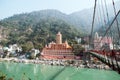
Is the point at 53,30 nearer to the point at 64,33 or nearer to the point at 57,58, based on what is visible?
the point at 64,33

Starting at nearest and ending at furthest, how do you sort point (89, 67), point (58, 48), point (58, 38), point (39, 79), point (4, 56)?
point (39, 79) → point (89, 67) → point (58, 48) → point (58, 38) → point (4, 56)

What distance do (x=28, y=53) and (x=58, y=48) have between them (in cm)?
1100

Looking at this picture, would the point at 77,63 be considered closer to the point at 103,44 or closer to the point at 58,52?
the point at 58,52

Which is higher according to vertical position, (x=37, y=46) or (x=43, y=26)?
(x=43, y=26)

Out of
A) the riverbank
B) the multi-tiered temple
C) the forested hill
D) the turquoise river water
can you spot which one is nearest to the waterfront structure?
the riverbank

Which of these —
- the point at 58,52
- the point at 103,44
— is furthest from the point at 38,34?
the point at 103,44

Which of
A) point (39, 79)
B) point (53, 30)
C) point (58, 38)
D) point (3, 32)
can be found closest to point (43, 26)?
point (53, 30)

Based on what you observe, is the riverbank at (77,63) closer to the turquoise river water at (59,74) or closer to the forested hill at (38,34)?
the turquoise river water at (59,74)

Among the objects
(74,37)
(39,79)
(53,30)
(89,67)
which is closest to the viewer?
(39,79)

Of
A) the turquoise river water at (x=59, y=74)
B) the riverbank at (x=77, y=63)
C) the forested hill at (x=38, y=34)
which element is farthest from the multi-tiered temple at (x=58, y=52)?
the turquoise river water at (x=59, y=74)

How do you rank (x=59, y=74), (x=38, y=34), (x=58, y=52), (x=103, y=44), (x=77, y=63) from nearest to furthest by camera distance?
(x=59, y=74)
(x=103, y=44)
(x=77, y=63)
(x=58, y=52)
(x=38, y=34)

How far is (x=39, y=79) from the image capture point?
27000 mm

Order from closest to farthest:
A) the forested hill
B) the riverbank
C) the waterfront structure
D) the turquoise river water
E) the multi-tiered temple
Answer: the waterfront structure → the turquoise river water → the riverbank → the multi-tiered temple → the forested hill

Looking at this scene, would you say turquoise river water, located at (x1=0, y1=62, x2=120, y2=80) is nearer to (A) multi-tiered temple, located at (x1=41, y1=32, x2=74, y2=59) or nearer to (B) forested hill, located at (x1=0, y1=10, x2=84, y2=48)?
(A) multi-tiered temple, located at (x1=41, y1=32, x2=74, y2=59)
